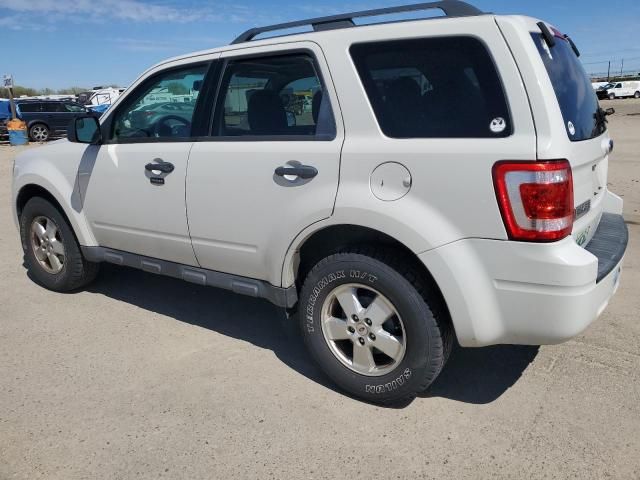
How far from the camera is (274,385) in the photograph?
319 centimetres

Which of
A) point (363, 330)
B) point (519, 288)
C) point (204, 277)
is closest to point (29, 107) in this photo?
point (204, 277)

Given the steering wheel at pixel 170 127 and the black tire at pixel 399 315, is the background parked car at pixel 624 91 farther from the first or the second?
the black tire at pixel 399 315

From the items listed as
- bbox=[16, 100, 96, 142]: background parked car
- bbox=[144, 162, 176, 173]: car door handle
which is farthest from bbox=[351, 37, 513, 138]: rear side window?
bbox=[16, 100, 96, 142]: background parked car

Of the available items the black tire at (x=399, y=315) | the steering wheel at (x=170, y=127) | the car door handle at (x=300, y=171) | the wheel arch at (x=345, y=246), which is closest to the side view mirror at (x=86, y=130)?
the steering wheel at (x=170, y=127)

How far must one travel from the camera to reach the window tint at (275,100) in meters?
2.97

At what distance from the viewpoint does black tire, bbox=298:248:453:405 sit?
266 cm

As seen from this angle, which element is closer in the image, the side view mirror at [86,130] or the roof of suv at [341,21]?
the roof of suv at [341,21]

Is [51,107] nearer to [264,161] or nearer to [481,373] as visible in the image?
[264,161]

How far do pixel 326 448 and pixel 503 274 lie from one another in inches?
45.7

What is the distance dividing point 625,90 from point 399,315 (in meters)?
61.2

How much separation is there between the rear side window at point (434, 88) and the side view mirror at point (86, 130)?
83.4 inches

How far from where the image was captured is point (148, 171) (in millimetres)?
3596

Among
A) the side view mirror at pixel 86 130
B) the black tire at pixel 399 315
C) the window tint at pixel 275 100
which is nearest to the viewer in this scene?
the black tire at pixel 399 315

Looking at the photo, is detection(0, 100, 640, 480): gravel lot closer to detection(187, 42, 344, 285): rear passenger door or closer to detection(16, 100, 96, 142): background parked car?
detection(187, 42, 344, 285): rear passenger door
